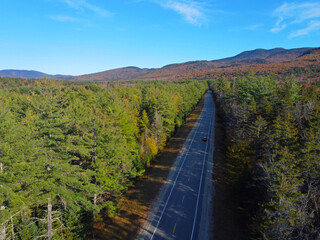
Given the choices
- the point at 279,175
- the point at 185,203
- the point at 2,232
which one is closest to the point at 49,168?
the point at 2,232

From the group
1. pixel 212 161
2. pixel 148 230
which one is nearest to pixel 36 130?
pixel 148 230

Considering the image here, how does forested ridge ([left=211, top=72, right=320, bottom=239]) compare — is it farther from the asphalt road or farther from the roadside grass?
the roadside grass

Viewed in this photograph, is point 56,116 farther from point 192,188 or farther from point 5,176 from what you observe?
point 192,188

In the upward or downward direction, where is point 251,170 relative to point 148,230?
upward

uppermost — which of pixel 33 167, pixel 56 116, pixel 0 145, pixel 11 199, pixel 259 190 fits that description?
pixel 56 116

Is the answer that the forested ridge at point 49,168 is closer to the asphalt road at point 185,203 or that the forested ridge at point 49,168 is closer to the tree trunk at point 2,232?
the tree trunk at point 2,232
